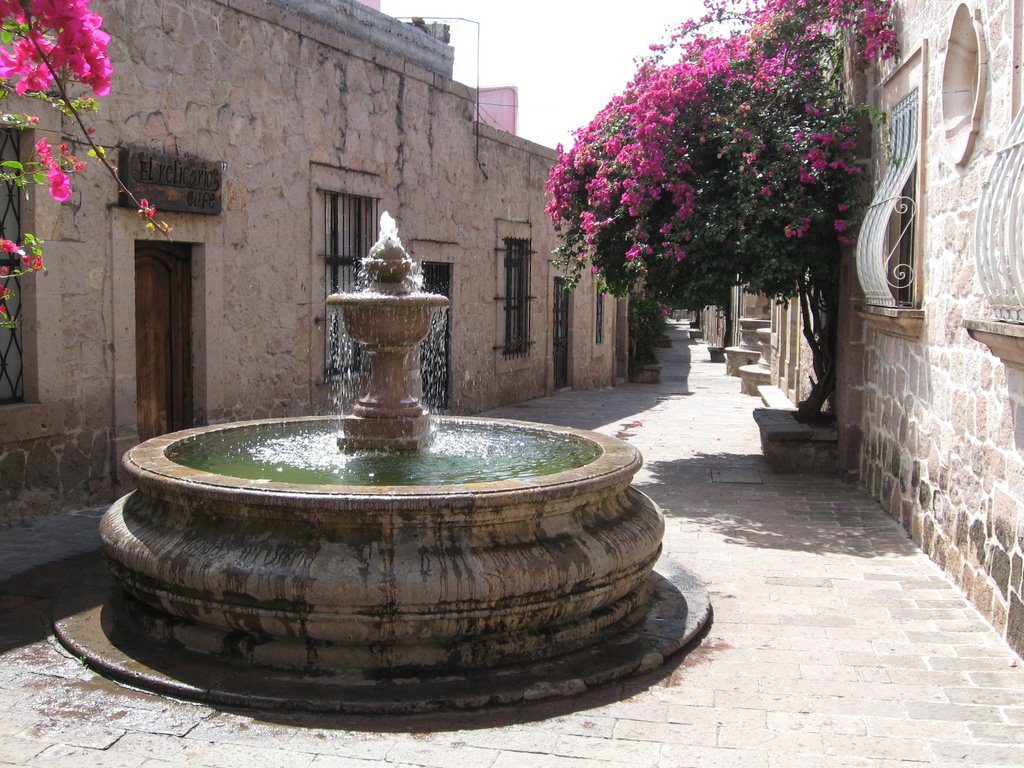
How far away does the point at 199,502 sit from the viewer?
4371mm

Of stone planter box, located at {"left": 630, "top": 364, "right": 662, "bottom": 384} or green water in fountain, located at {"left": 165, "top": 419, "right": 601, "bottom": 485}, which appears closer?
green water in fountain, located at {"left": 165, "top": 419, "right": 601, "bottom": 485}

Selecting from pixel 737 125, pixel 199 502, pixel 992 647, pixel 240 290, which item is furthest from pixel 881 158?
pixel 199 502

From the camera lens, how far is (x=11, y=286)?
696 cm

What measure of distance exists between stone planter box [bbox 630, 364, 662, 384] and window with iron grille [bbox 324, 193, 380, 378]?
1069 cm

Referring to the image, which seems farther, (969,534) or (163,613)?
(969,534)

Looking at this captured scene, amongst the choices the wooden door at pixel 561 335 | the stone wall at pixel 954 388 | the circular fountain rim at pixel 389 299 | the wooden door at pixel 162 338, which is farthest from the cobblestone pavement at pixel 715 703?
the wooden door at pixel 561 335

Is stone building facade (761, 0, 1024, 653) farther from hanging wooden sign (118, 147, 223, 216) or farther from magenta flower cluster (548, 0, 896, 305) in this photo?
hanging wooden sign (118, 147, 223, 216)

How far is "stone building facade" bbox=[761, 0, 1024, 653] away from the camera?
4742mm

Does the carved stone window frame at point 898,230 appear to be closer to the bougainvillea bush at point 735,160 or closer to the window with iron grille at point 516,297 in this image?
the bougainvillea bush at point 735,160

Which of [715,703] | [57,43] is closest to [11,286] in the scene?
[57,43]

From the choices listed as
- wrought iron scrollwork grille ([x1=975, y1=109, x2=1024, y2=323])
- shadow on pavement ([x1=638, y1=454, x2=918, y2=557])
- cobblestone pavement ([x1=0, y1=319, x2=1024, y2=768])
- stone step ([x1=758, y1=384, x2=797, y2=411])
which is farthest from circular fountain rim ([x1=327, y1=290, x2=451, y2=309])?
stone step ([x1=758, y1=384, x2=797, y2=411])

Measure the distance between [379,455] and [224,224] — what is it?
146 inches

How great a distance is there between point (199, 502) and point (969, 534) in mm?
3902

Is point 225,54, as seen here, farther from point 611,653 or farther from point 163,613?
point 611,653
